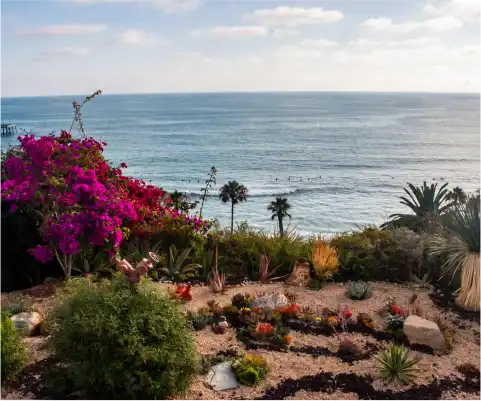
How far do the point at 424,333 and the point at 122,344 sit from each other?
4775mm

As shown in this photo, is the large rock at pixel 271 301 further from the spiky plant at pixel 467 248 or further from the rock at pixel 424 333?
the spiky plant at pixel 467 248

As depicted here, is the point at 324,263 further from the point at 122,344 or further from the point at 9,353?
the point at 9,353

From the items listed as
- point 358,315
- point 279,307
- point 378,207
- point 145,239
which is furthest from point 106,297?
point 378,207

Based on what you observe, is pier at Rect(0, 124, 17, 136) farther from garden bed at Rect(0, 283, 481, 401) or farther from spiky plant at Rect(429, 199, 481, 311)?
spiky plant at Rect(429, 199, 481, 311)

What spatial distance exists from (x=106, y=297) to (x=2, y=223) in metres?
5.73

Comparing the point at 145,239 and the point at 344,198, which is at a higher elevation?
the point at 145,239

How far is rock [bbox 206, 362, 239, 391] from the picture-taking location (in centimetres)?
656

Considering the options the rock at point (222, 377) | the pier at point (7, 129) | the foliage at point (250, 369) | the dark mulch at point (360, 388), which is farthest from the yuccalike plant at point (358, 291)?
the pier at point (7, 129)

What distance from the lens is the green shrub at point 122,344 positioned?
18.7ft

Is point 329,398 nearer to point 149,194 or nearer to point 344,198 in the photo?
point 149,194

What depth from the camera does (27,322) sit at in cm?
785

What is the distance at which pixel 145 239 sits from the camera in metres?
11.4

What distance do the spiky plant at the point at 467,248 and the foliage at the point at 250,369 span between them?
4.47m

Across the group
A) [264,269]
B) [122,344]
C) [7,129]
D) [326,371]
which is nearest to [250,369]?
[326,371]
